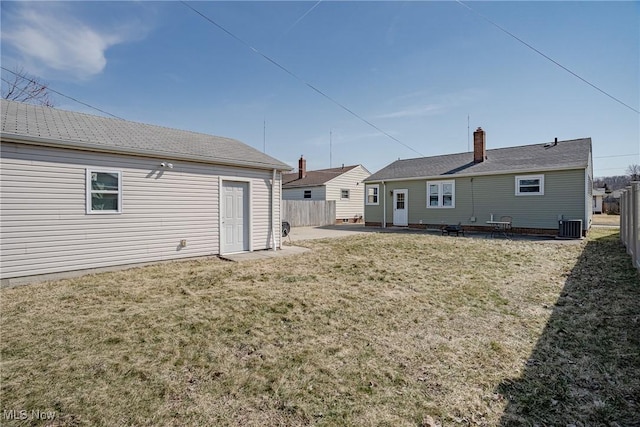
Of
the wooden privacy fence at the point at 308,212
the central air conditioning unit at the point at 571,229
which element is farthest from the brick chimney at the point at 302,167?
the central air conditioning unit at the point at 571,229

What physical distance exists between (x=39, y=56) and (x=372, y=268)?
15.5 meters

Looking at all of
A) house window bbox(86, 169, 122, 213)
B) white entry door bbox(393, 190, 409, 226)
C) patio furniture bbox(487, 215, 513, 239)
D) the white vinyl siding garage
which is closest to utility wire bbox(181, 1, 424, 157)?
white entry door bbox(393, 190, 409, 226)

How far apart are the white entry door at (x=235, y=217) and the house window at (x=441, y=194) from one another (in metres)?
11.6

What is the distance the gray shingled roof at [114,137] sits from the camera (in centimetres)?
677

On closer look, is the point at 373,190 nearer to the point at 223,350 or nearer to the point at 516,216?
the point at 516,216

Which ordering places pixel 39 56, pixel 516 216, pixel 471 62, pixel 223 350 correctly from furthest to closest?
pixel 516 216
pixel 39 56
pixel 471 62
pixel 223 350

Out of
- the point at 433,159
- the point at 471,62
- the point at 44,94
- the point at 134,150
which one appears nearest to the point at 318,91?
the point at 471,62

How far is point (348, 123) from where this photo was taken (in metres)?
17.2

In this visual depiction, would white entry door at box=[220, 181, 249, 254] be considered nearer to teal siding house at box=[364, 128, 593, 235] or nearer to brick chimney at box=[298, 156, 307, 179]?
teal siding house at box=[364, 128, 593, 235]

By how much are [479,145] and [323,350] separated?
17.2 metres

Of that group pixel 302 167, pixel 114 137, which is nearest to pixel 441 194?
pixel 302 167

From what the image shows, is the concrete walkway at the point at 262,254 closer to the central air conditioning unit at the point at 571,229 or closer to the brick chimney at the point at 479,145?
the central air conditioning unit at the point at 571,229

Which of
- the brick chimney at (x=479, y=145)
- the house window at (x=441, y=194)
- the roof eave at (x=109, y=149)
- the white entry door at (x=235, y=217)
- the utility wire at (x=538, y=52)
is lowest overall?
the white entry door at (x=235, y=217)

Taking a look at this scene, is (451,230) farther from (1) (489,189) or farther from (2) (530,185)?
(2) (530,185)
